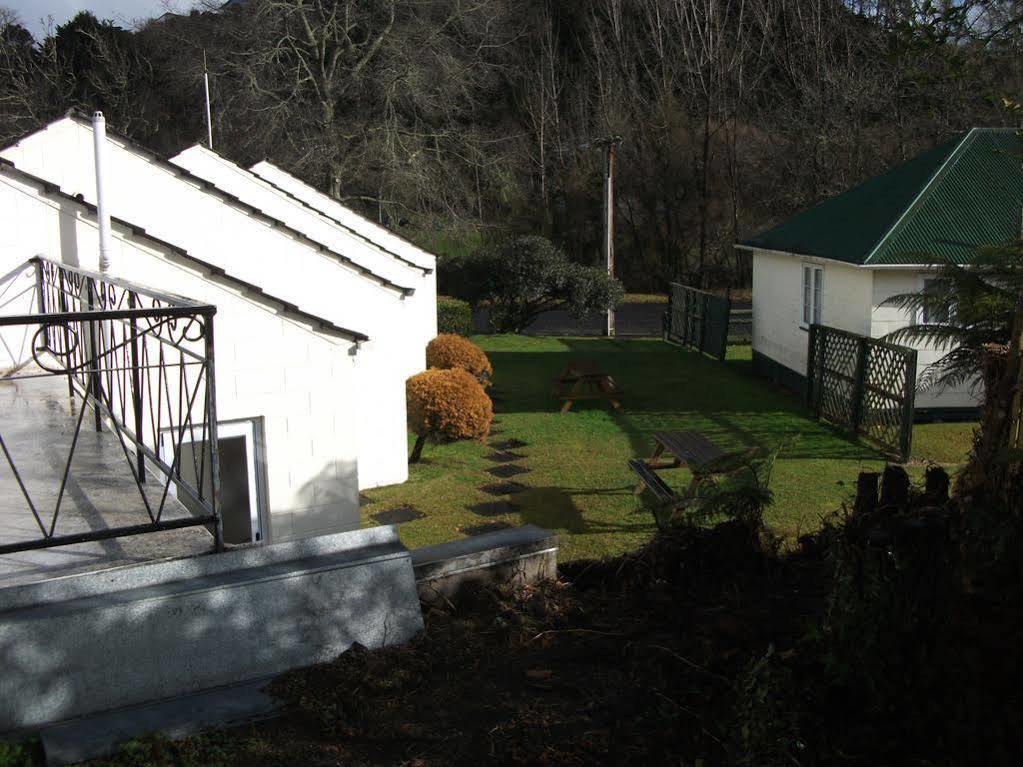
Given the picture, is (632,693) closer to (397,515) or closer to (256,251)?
(397,515)

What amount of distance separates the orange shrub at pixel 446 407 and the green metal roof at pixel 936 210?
7.42m

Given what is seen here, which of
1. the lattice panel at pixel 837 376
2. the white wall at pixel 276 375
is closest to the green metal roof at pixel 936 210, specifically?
the lattice panel at pixel 837 376

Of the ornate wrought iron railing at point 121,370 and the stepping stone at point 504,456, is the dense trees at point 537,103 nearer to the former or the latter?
the stepping stone at point 504,456

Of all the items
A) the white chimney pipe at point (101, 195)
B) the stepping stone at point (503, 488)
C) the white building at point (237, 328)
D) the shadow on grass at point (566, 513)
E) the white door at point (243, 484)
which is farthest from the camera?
the stepping stone at point (503, 488)

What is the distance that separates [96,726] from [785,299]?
64.3ft

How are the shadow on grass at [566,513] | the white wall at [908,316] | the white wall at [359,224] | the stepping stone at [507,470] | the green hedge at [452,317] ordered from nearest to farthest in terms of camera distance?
the shadow on grass at [566,513]
the stepping stone at [507,470]
the white wall at [908,316]
the white wall at [359,224]
the green hedge at [452,317]

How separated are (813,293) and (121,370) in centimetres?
1641

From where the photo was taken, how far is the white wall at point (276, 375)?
30.8ft

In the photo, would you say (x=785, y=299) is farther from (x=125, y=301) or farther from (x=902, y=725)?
(x=902, y=725)

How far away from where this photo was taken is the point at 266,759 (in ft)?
11.3

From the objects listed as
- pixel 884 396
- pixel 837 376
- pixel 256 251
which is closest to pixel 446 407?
pixel 256 251

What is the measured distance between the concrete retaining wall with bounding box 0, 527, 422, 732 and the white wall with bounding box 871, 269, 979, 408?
14361 millimetres

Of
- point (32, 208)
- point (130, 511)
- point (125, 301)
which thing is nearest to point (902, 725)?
point (130, 511)

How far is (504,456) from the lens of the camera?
48.6 feet
